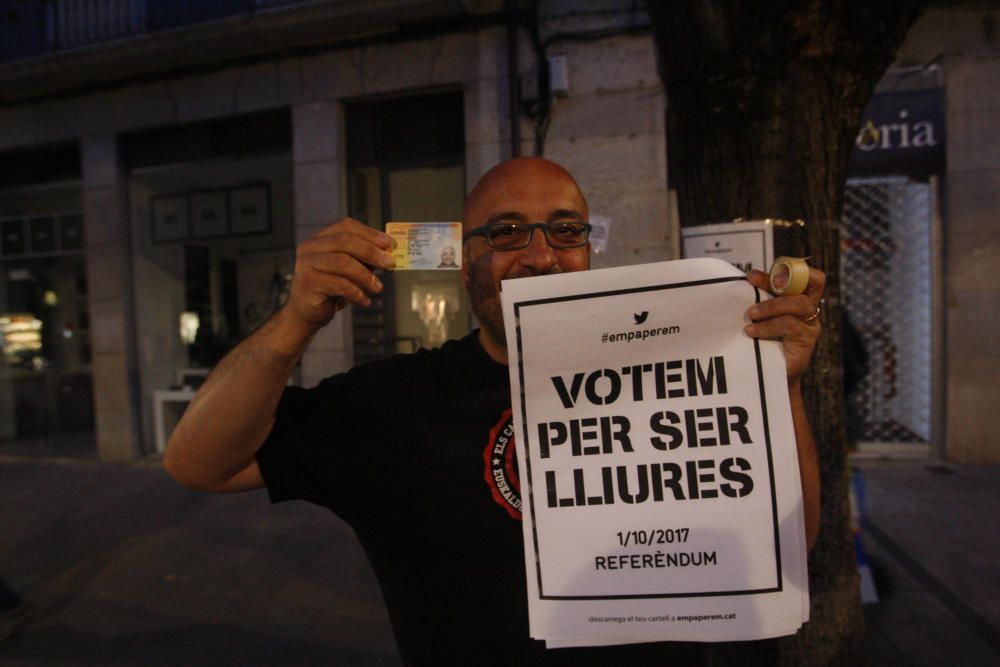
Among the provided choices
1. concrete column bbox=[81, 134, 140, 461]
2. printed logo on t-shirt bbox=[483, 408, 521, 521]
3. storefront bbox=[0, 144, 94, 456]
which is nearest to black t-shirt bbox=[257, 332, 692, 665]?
printed logo on t-shirt bbox=[483, 408, 521, 521]

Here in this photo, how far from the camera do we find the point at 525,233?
4.94 ft

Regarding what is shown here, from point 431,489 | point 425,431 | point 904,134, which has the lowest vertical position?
point 431,489

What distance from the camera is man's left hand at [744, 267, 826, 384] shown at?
47.9 inches

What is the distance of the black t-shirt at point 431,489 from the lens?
1.37m

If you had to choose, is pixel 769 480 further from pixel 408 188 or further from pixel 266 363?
pixel 408 188

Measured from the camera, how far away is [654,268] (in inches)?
49.6

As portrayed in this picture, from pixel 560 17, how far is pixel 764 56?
5.24m

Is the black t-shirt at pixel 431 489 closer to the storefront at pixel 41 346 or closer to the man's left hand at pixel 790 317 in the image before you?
the man's left hand at pixel 790 317

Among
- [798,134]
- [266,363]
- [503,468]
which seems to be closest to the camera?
[266,363]

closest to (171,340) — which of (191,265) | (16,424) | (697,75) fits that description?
(191,265)

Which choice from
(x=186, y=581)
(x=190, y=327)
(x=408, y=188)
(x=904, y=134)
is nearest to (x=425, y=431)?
(x=186, y=581)

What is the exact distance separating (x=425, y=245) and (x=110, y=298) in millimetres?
8778

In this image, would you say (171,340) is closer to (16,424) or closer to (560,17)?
(16,424)

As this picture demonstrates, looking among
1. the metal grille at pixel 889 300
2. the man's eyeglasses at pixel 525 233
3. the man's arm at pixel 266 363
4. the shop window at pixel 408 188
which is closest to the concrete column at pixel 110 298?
the shop window at pixel 408 188
